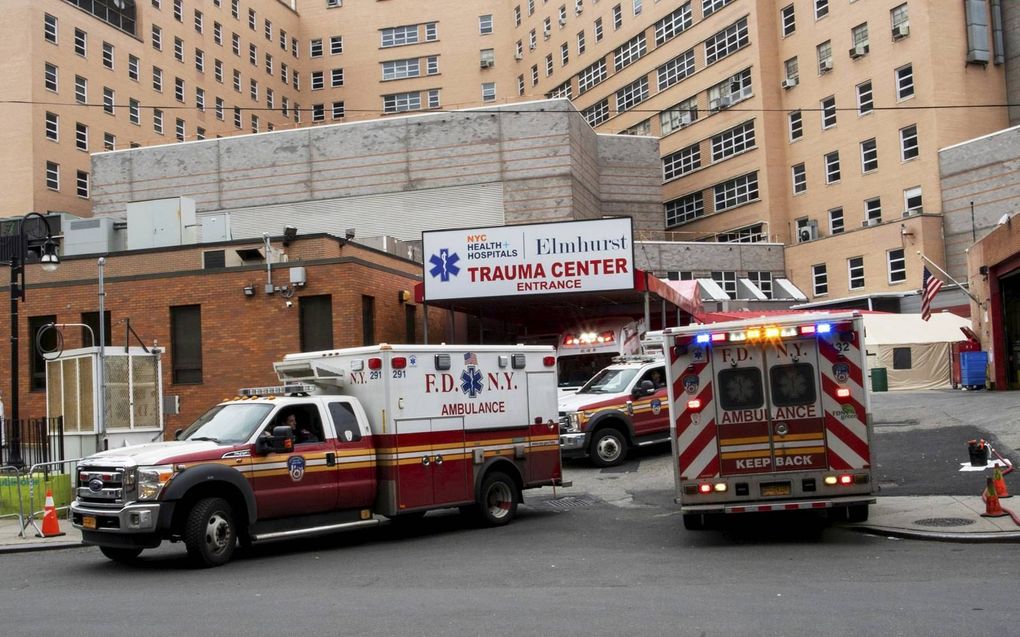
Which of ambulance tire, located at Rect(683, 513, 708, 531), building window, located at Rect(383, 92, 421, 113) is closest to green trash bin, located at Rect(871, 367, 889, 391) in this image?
ambulance tire, located at Rect(683, 513, 708, 531)

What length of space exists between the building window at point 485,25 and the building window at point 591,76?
11.9 metres

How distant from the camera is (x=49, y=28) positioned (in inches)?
2233

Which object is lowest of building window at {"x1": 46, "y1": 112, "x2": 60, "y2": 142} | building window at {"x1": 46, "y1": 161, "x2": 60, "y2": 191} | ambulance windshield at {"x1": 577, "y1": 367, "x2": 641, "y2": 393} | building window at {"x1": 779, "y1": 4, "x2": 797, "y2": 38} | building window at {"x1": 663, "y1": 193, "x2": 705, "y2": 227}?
ambulance windshield at {"x1": 577, "y1": 367, "x2": 641, "y2": 393}

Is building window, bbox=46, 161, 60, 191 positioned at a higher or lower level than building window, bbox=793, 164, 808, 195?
higher

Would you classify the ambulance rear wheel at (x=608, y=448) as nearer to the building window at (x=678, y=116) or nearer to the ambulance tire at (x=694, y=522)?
the ambulance tire at (x=694, y=522)

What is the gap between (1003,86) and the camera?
48625mm

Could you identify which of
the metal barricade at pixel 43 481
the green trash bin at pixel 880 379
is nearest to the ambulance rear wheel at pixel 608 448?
the metal barricade at pixel 43 481

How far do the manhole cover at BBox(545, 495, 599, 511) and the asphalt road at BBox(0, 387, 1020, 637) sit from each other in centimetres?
99

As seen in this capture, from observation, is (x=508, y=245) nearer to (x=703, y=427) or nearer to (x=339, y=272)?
(x=339, y=272)

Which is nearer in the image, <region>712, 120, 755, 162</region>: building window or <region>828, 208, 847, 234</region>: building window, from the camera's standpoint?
<region>828, 208, 847, 234</region>: building window

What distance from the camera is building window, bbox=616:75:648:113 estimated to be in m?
65.8

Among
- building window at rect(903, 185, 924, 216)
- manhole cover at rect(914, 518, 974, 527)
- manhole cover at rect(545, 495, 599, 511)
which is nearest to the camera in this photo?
manhole cover at rect(914, 518, 974, 527)

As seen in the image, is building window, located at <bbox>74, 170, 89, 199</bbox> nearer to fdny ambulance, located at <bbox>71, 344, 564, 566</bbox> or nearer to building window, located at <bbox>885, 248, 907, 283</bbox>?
building window, located at <bbox>885, 248, 907, 283</bbox>

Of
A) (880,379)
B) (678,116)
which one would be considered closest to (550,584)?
(880,379)
